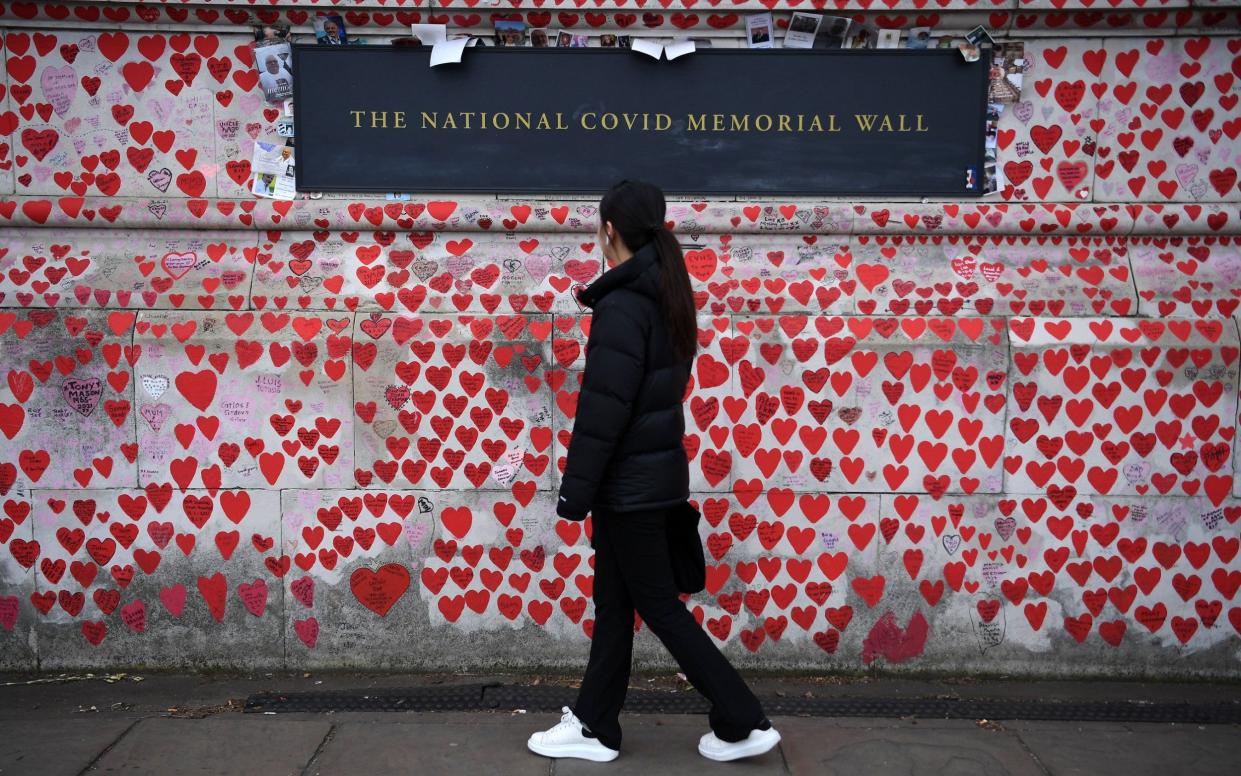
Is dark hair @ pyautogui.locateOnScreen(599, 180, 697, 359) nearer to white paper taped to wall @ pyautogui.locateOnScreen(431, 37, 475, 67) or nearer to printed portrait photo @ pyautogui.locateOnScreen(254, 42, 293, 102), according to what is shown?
white paper taped to wall @ pyautogui.locateOnScreen(431, 37, 475, 67)

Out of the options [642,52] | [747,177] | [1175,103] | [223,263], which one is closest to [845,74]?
[747,177]

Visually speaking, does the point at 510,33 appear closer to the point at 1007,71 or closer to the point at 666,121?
the point at 666,121

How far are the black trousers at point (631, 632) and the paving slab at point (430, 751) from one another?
312mm

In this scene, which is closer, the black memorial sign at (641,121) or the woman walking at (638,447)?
the woman walking at (638,447)

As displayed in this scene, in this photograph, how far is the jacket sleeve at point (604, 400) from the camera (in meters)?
3.36

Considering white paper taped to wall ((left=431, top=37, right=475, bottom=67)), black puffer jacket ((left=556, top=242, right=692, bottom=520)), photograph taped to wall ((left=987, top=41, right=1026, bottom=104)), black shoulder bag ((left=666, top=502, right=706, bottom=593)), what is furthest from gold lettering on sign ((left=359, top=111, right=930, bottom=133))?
black shoulder bag ((left=666, top=502, right=706, bottom=593))

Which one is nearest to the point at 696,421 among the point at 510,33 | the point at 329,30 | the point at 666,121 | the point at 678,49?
the point at 666,121

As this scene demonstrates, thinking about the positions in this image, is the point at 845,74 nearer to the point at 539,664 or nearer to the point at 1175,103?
the point at 1175,103

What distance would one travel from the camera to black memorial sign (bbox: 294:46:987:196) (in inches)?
185

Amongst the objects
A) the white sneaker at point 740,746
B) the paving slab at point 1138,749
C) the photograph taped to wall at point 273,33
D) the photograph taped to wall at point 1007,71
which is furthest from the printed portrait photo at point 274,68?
the paving slab at point 1138,749

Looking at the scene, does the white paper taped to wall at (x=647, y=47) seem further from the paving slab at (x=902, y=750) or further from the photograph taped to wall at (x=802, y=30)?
the paving slab at (x=902, y=750)

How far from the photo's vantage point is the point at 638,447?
3.45m

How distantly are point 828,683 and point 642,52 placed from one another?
295cm

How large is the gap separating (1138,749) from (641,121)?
10.8 feet
